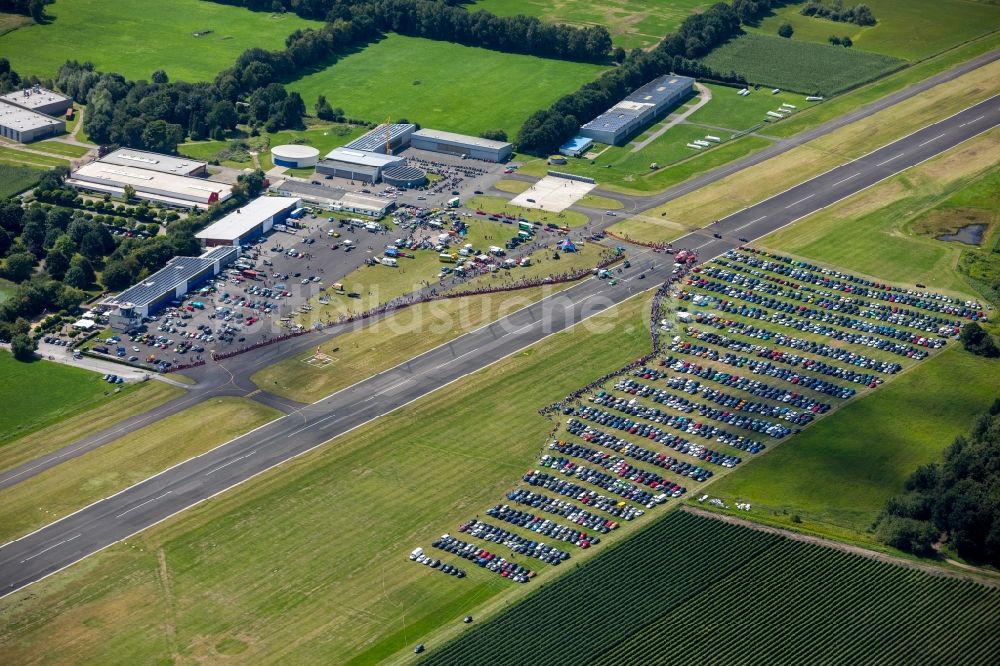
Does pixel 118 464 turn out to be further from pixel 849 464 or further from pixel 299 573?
pixel 849 464

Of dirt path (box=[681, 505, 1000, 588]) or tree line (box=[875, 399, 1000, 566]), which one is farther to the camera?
tree line (box=[875, 399, 1000, 566])

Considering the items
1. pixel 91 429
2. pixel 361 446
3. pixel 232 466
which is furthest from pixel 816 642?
pixel 91 429

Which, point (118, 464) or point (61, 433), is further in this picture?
point (61, 433)

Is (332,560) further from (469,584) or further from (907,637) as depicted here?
(907,637)

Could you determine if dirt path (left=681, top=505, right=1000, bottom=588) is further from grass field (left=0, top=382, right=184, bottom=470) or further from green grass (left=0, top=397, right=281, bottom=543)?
grass field (left=0, top=382, right=184, bottom=470)

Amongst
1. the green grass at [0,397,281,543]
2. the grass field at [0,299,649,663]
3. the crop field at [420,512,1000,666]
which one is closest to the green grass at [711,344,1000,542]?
the crop field at [420,512,1000,666]

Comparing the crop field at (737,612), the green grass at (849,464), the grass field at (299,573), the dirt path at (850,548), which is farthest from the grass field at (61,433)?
the green grass at (849,464)

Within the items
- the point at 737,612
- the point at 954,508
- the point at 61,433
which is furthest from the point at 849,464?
the point at 61,433

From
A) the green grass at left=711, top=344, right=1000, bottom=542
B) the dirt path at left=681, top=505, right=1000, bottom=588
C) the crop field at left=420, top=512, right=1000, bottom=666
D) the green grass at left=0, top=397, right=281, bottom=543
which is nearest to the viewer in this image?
the crop field at left=420, top=512, right=1000, bottom=666
